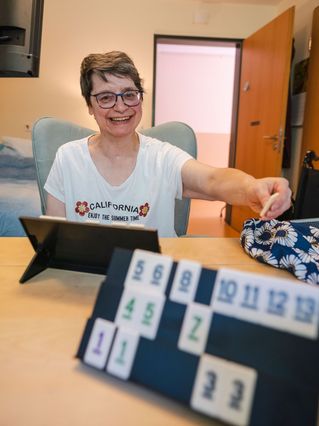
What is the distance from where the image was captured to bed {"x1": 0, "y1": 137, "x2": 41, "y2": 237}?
67.8 inches

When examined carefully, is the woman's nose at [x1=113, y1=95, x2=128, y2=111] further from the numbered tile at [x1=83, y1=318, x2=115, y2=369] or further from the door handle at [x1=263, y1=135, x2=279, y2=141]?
the door handle at [x1=263, y1=135, x2=279, y2=141]

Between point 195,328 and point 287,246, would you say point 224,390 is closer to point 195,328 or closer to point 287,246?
point 195,328

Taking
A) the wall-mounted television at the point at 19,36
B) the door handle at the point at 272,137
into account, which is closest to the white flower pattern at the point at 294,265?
the wall-mounted television at the point at 19,36

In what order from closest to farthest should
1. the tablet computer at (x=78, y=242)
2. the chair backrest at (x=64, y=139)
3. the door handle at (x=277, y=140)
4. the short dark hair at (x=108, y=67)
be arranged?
1. the tablet computer at (x=78, y=242)
2. the short dark hair at (x=108, y=67)
3. the chair backrest at (x=64, y=139)
4. the door handle at (x=277, y=140)

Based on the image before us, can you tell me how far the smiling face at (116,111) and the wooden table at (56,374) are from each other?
596mm

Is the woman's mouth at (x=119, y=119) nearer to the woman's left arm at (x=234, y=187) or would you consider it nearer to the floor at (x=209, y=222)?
the woman's left arm at (x=234, y=187)

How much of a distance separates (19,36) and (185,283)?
2.70ft

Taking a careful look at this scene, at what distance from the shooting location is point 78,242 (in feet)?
2.09

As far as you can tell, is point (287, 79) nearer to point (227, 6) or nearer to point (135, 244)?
point (227, 6)

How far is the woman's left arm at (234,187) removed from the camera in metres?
0.66

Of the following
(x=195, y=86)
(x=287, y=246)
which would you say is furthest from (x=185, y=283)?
(x=195, y=86)

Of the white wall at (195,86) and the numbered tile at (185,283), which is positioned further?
the white wall at (195,86)

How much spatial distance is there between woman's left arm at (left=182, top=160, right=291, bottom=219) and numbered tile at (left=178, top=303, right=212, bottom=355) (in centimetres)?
34

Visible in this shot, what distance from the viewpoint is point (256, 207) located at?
2.53 feet
